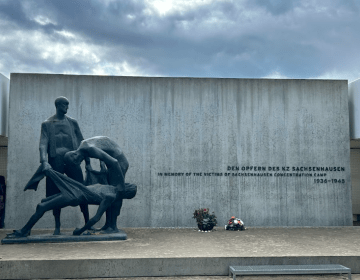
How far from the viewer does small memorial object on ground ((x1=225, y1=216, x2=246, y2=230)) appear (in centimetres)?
848

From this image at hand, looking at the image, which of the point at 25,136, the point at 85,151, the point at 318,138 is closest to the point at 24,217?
the point at 25,136

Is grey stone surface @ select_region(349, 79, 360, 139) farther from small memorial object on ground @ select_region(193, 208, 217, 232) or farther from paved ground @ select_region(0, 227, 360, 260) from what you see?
small memorial object on ground @ select_region(193, 208, 217, 232)

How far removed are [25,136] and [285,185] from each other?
6.30 meters

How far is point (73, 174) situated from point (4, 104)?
4.08 metres

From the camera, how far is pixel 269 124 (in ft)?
31.0

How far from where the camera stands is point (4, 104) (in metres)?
9.56

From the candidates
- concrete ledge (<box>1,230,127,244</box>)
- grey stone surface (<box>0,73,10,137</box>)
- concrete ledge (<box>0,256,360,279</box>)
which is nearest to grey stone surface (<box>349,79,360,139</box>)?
concrete ledge (<box>0,256,360,279</box>)

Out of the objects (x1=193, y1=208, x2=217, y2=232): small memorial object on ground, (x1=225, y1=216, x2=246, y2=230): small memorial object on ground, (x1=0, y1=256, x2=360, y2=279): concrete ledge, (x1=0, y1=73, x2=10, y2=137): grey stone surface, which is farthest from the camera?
(x1=0, y1=73, x2=10, y2=137): grey stone surface

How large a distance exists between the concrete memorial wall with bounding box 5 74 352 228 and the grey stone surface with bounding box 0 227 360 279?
2362mm

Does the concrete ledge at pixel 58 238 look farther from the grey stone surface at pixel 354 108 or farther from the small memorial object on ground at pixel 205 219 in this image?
the grey stone surface at pixel 354 108

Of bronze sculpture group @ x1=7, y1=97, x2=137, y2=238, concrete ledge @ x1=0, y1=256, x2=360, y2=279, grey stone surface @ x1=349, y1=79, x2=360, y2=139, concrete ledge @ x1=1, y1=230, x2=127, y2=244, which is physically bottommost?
concrete ledge @ x1=0, y1=256, x2=360, y2=279

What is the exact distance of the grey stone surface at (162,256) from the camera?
488cm

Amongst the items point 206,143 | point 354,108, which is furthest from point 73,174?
point 354,108

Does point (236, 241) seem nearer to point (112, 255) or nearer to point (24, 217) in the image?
point (112, 255)
